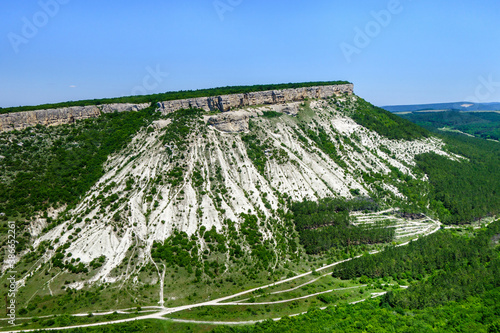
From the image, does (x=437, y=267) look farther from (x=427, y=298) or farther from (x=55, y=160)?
(x=55, y=160)

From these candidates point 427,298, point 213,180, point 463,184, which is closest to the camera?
point 427,298

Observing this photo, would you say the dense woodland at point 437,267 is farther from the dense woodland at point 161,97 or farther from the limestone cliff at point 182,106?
the dense woodland at point 161,97

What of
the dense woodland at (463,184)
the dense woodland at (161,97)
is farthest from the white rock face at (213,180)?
the dense woodland at (161,97)

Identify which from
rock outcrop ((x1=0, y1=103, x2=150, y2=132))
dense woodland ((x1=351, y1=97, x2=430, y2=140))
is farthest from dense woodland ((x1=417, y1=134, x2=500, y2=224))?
rock outcrop ((x1=0, y1=103, x2=150, y2=132))

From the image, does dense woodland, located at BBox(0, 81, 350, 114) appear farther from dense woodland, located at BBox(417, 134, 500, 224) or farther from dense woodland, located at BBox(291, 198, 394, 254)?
dense woodland, located at BBox(417, 134, 500, 224)

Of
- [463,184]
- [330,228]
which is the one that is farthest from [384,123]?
[330,228]

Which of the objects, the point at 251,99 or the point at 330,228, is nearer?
the point at 330,228
